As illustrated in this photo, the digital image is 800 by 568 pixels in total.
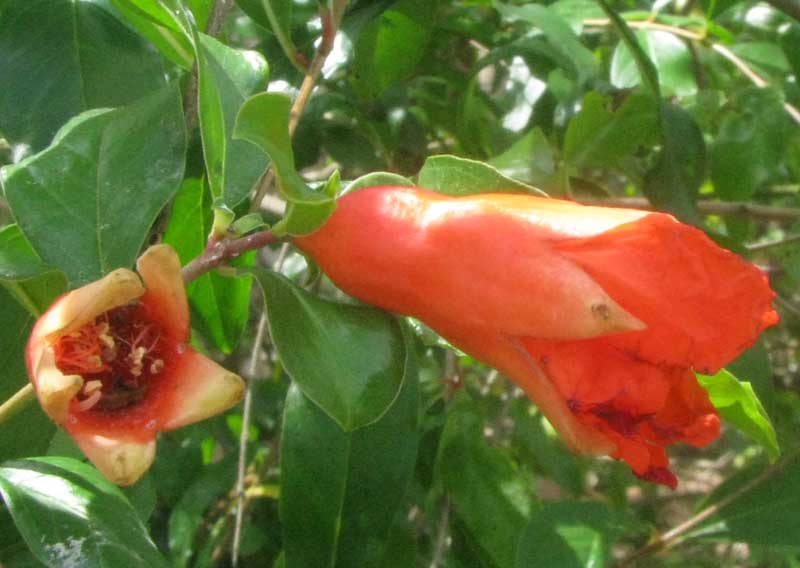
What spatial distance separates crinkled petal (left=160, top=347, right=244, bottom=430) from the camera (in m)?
0.71

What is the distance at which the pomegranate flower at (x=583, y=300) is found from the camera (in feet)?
2.21

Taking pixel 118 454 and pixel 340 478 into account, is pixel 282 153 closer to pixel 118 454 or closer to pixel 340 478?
pixel 118 454

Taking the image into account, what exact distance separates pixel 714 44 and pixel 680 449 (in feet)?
5.05

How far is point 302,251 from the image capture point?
31.2 inches

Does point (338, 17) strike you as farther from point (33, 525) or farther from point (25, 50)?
point (33, 525)

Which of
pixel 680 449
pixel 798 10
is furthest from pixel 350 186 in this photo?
pixel 680 449

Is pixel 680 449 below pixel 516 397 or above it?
below

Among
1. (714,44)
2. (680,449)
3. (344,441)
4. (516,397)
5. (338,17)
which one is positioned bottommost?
(680,449)

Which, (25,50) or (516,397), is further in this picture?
(516,397)

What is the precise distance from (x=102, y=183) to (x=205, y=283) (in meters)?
0.29

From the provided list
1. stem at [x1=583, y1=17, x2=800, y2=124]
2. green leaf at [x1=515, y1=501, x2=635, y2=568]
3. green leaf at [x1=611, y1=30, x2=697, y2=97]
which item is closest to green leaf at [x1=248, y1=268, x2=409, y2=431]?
green leaf at [x1=515, y1=501, x2=635, y2=568]

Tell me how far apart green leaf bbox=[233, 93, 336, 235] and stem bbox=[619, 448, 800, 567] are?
709mm

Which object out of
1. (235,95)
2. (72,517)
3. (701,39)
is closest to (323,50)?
(235,95)

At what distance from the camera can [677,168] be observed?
46.9 inches
